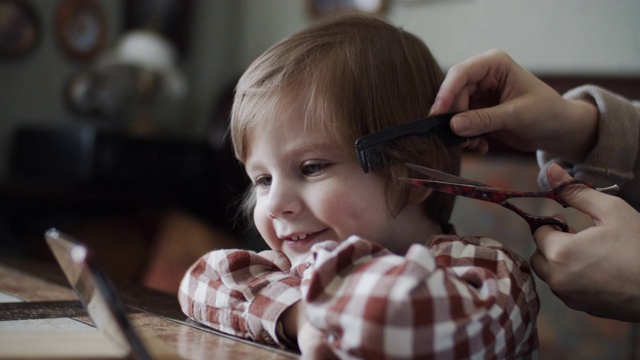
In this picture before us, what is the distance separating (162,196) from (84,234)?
53 centimetres

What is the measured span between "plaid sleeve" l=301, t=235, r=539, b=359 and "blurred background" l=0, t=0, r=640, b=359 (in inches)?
57.7

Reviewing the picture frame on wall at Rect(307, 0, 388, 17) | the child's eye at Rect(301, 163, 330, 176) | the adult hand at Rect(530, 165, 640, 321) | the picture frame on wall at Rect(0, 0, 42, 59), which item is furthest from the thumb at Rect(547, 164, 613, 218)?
the picture frame on wall at Rect(0, 0, 42, 59)

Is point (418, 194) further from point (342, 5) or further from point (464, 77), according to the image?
point (342, 5)

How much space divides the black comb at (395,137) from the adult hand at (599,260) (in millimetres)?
171

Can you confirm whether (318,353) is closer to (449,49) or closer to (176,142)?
(449,49)

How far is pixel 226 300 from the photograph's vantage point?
2.62 ft

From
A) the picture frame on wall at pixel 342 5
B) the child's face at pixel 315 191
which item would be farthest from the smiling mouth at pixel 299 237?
the picture frame on wall at pixel 342 5

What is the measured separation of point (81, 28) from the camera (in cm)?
368

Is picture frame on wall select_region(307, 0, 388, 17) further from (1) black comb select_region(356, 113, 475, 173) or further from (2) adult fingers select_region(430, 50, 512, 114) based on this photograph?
(1) black comb select_region(356, 113, 475, 173)

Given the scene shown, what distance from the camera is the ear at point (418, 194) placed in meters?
0.90

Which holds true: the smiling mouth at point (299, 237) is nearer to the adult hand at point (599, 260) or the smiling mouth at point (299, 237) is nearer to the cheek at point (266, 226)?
the cheek at point (266, 226)

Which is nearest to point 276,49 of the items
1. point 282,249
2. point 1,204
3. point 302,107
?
point 302,107

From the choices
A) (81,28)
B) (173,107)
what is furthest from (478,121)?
(173,107)

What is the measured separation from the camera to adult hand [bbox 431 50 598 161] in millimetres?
893
